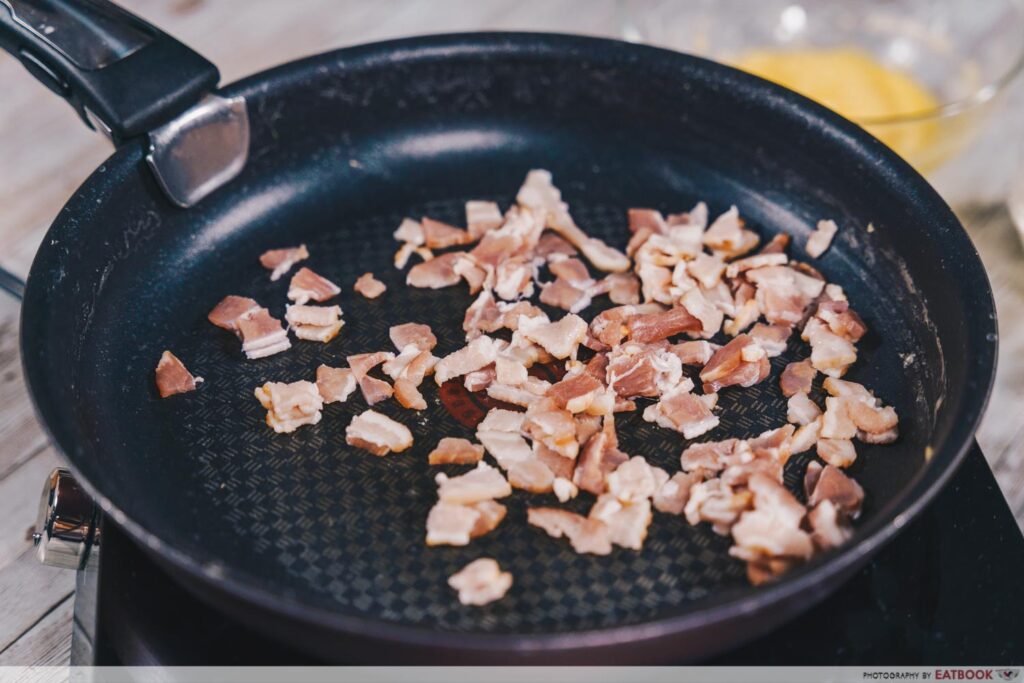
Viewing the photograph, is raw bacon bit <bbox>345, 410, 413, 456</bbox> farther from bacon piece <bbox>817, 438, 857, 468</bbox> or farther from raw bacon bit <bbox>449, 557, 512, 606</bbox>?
bacon piece <bbox>817, 438, 857, 468</bbox>

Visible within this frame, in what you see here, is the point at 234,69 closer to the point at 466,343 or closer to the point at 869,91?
the point at 466,343

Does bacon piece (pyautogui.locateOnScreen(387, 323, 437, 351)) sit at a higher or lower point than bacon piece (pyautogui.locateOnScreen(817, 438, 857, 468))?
lower

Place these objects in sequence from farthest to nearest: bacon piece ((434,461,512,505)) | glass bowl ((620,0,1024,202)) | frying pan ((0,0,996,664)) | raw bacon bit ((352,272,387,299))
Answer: glass bowl ((620,0,1024,202)) → raw bacon bit ((352,272,387,299)) → bacon piece ((434,461,512,505)) → frying pan ((0,0,996,664))

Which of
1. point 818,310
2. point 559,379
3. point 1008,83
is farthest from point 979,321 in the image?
point 1008,83

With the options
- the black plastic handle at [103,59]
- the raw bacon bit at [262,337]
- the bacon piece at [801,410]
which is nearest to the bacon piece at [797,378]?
the bacon piece at [801,410]

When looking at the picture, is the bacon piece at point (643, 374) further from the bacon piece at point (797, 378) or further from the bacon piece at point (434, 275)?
the bacon piece at point (434, 275)

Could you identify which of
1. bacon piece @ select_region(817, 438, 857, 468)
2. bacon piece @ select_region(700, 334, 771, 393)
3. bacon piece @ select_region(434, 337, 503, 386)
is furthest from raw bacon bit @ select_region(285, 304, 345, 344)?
bacon piece @ select_region(817, 438, 857, 468)

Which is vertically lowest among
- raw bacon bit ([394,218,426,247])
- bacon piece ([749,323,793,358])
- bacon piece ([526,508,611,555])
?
bacon piece ([526,508,611,555])

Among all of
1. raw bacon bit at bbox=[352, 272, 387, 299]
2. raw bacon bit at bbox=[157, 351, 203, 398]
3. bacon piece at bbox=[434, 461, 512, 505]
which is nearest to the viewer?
bacon piece at bbox=[434, 461, 512, 505]
